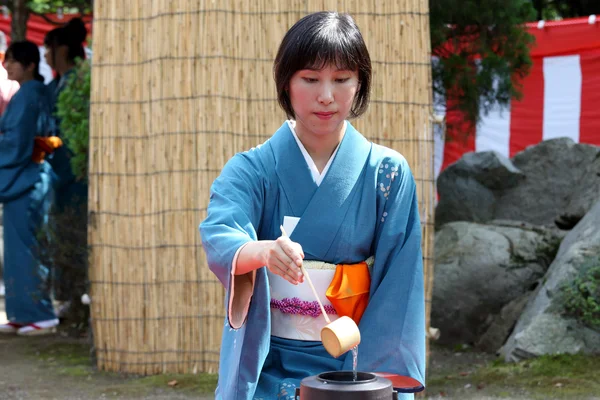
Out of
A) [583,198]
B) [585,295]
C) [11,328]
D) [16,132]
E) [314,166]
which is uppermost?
[16,132]

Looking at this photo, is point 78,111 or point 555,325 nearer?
point 555,325

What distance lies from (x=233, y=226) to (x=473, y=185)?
6318mm

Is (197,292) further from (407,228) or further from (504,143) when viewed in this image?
(504,143)

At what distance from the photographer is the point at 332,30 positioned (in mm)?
2539

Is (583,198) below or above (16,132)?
below

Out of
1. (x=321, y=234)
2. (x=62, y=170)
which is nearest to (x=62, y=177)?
(x=62, y=170)

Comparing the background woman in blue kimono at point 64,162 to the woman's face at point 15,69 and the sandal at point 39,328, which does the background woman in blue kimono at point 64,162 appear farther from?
the woman's face at point 15,69

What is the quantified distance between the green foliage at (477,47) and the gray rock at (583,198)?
93cm

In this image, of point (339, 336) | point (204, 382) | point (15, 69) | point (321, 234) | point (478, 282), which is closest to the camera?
point (339, 336)

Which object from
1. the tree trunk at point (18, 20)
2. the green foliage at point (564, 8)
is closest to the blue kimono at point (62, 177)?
the tree trunk at point (18, 20)

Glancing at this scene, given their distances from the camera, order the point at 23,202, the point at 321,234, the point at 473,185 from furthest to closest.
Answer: the point at 473,185 → the point at 23,202 → the point at 321,234

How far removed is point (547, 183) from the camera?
8531 millimetres

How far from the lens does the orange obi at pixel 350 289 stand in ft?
8.52

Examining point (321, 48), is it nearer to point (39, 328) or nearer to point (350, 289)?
point (350, 289)
